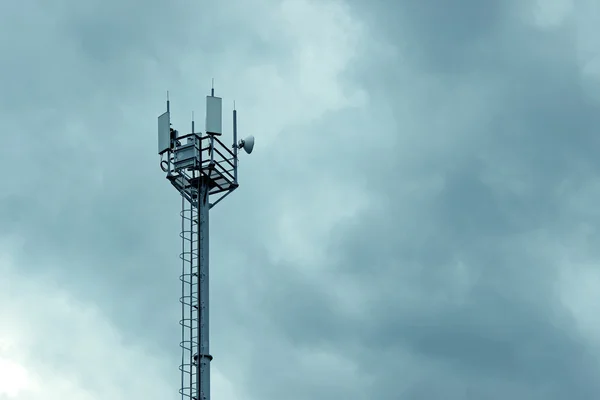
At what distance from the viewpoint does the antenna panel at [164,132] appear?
216 ft

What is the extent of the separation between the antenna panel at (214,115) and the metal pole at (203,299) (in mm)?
2414

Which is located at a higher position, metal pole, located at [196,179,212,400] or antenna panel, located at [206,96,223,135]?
antenna panel, located at [206,96,223,135]

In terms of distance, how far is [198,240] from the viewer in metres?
64.3

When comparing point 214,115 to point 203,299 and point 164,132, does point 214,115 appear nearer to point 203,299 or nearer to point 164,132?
point 164,132

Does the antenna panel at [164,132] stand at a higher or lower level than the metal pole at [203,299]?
higher

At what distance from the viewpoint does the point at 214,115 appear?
2598 inches

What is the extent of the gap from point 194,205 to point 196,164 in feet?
6.21

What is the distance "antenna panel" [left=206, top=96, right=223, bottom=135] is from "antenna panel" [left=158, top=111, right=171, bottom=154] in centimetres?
196

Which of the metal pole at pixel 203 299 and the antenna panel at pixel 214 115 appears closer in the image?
the metal pole at pixel 203 299

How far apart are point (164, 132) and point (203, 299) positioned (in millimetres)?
8549

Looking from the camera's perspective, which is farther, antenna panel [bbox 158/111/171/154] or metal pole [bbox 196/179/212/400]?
antenna panel [bbox 158/111/171/154]

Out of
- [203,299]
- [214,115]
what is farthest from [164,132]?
[203,299]

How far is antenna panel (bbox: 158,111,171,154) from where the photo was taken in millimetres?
65938

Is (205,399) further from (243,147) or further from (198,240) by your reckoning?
(243,147)
